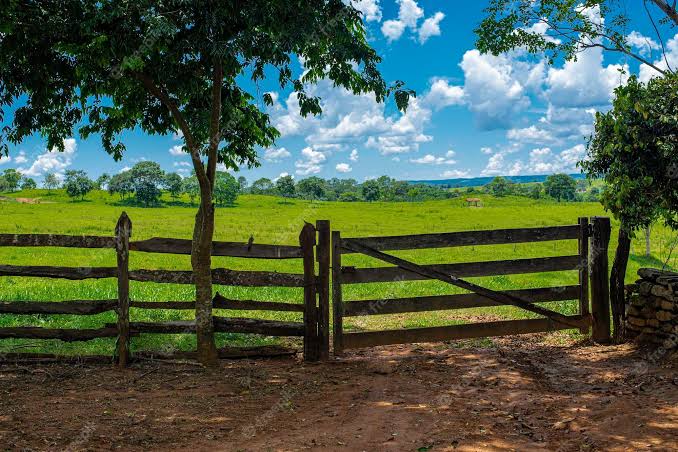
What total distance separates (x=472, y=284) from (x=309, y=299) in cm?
285

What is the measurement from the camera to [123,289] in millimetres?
8969

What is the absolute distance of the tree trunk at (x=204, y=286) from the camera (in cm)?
898

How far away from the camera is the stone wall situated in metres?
9.08

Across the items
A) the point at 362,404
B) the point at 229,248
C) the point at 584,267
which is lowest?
the point at 362,404

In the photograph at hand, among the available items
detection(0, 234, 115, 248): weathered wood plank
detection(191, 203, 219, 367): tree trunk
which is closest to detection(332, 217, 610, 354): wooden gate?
detection(191, 203, 219, 367): tree trunk

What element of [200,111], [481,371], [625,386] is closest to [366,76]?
[200,111]

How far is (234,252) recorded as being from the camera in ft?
30.1

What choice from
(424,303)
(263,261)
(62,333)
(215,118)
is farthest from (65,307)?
(263,261)

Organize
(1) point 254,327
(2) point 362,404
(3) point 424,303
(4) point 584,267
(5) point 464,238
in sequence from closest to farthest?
(2) point 362,404 → (1) point 254,327 → (3) point 424,303 → (5) point 464,238 → (4) point 584,267

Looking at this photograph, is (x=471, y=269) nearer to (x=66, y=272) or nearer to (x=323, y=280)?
(x=323, y=280)

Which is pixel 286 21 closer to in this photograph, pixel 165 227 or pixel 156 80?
pixel 156 80

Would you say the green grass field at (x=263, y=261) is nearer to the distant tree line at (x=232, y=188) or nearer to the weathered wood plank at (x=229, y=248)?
the weathered wood plank at (x=229, y=248)

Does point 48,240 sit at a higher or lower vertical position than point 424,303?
higher

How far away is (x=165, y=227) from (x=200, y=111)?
3891cm
